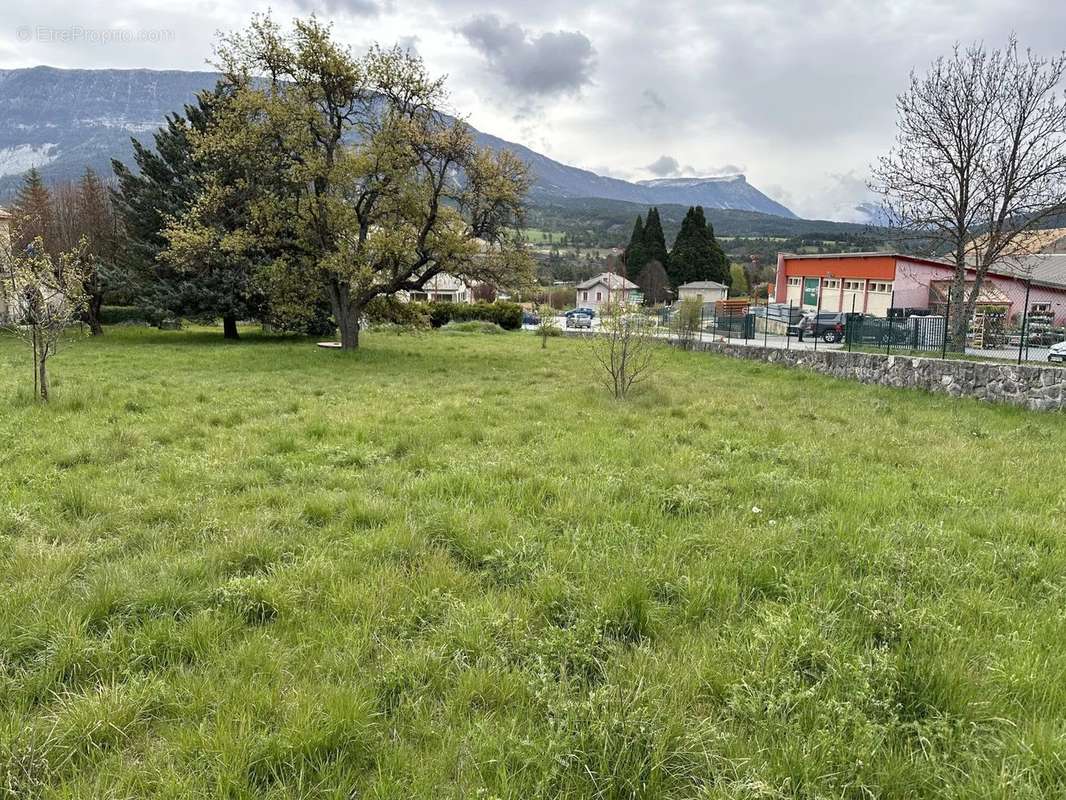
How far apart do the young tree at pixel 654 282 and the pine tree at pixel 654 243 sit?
8.39ft

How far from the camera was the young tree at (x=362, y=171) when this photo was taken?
18703mm

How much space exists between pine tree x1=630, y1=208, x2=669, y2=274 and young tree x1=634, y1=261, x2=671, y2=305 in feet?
8.39

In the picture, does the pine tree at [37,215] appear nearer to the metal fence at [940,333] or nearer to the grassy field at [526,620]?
the grassy field at [526,620]

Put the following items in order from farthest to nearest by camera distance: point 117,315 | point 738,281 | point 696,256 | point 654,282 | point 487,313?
point 738,281
point 696,256
point 654,282
point 487,313
point 117,315

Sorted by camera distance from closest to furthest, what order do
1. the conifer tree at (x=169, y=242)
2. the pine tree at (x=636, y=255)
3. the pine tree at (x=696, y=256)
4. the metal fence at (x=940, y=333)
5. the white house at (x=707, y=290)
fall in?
the metal fence at (x=940, y=333) < the conifer tree at (x=169, y=242) < the white house at (x=707, y=290) < the pine tree at (x=696, y=256) < the pine tree at (x=636, y=255)

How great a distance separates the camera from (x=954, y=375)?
13344 millimetres

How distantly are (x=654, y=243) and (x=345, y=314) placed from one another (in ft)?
201

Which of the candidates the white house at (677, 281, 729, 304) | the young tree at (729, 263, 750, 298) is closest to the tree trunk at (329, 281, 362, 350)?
the white house at (677, 281, 729, 304)

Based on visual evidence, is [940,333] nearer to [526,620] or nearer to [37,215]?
[526,620]

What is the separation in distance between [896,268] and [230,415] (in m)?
41.2

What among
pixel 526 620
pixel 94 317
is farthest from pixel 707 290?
pixel 526 620

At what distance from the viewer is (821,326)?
27.1 m

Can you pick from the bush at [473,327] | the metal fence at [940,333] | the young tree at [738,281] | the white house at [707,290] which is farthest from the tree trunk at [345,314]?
the young tree at [738,281]

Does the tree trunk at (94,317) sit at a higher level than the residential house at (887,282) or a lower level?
lower
